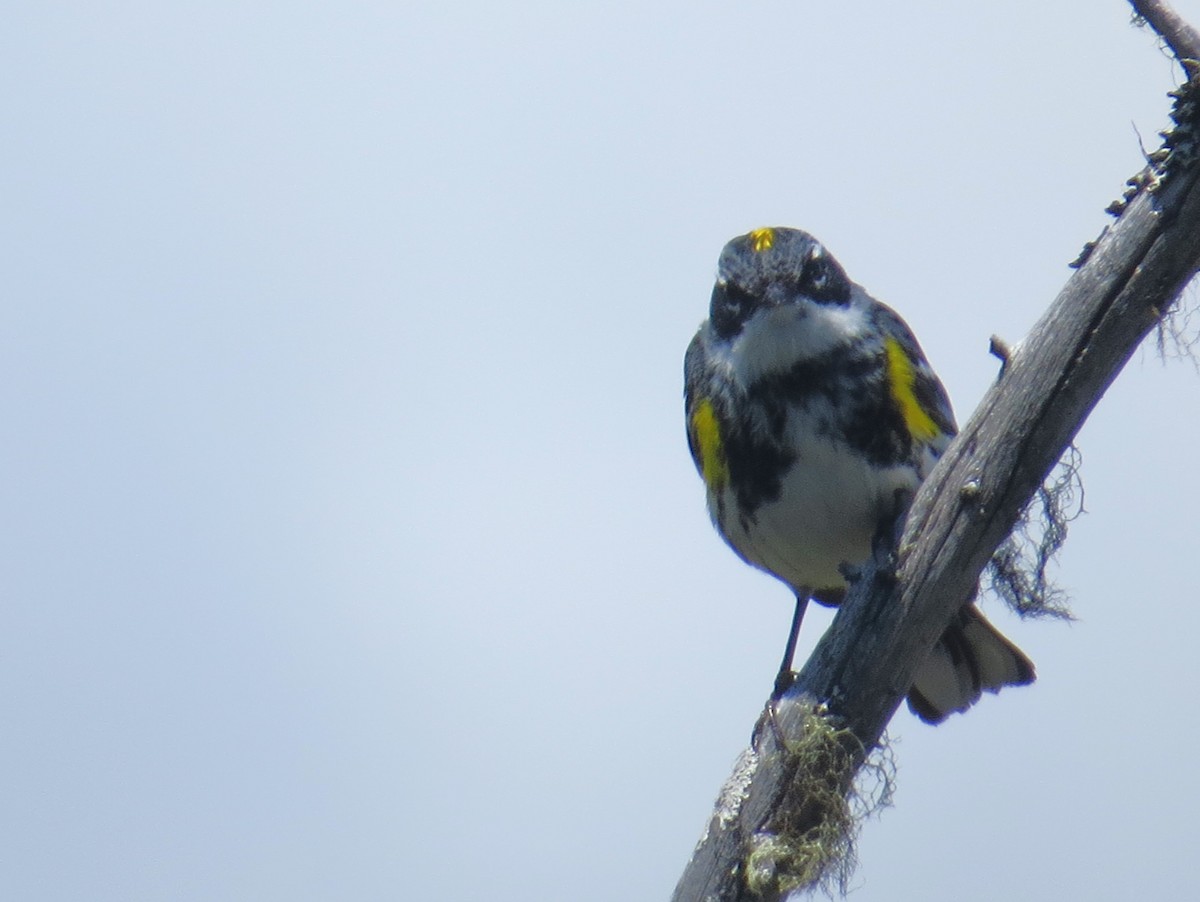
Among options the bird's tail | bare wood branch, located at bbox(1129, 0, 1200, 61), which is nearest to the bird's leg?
the bird's tail

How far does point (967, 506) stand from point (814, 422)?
1024 millimetres

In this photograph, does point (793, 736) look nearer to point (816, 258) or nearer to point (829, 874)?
Answer: point (829, 874)

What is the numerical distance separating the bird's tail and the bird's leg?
53 centimetres

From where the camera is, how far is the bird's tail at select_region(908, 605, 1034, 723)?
20.2 feet

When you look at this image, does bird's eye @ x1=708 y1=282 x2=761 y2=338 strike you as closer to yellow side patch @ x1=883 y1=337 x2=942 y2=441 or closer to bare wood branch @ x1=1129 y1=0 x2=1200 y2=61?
yellow side patch @ x1=883 y1=337 x2=942 y2=441

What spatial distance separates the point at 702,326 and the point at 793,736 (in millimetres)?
2144

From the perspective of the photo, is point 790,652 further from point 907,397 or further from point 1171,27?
point 1171,27

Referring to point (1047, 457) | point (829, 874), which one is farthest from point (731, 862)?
point (1047, 457)

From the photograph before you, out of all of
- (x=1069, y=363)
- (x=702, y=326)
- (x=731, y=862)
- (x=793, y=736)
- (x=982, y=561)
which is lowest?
(x=731, y=862)

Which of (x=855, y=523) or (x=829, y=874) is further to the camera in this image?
(x=855, y=523)

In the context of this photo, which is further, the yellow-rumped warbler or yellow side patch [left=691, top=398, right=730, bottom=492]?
yellow side patch [left=691, top=398, right=730, bottom=492]

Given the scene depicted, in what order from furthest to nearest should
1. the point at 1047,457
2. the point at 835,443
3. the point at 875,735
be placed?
1. the point at 835,443
2. the point at 875,735
3. the point at 1047,457

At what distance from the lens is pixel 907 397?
18.8 ft

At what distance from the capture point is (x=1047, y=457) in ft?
15.2
